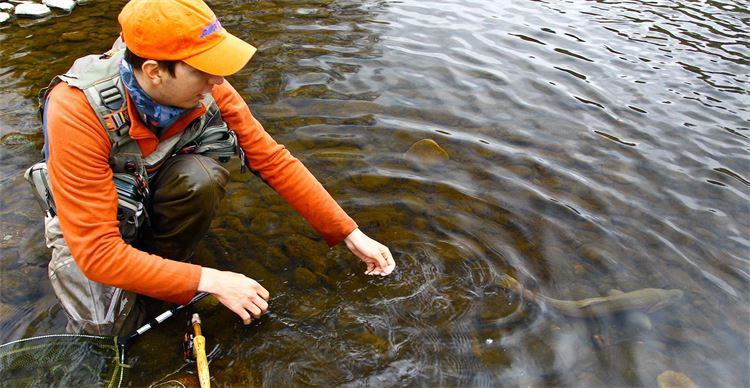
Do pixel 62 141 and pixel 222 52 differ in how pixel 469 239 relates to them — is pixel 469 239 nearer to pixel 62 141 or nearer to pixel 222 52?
pixel 222 52

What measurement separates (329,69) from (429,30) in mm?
2187

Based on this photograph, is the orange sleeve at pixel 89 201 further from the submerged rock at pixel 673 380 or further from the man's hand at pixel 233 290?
the submerged rock at pixel 673 380

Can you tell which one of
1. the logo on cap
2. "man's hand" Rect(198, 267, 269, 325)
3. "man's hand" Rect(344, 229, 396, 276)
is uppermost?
the logo on cap

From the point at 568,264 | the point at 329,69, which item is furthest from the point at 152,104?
the point at 329,69

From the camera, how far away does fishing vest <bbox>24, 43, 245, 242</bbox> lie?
8.72ft

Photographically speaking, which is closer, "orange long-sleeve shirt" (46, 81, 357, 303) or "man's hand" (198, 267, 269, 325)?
"orange long-sleeve shirt" (46, 81, 357, 303)

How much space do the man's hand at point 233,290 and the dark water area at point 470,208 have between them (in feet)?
1.91

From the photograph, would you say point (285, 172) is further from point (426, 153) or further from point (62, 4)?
point (62, 4)

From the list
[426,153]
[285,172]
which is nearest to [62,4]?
[426,153]

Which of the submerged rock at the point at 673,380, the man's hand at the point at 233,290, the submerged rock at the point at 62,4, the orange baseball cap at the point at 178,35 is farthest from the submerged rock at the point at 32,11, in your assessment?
the submerged rock at the point at 673,380

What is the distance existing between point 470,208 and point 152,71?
2.74 meters

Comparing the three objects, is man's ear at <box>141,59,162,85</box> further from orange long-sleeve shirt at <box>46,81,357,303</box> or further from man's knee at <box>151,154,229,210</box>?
man's knee at <box>151,154,229,210</box>

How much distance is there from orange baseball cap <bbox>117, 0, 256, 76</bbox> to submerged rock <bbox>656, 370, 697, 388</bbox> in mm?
2871

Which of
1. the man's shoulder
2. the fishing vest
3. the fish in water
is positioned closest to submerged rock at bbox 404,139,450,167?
the fish in water
